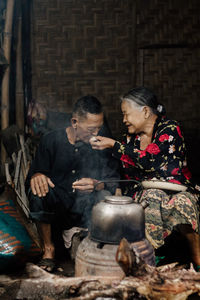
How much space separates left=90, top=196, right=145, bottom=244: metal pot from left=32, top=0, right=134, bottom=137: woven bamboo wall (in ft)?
10.0

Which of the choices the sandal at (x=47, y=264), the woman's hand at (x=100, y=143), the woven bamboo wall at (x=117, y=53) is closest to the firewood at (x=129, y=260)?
the sandal at (x=47, y=264)

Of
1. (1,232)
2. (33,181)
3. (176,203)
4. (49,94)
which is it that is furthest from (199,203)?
(49,94)

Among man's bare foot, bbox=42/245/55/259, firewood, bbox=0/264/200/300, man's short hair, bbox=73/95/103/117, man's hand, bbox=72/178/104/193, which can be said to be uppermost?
man's short hair, bbox=73/95/103/117

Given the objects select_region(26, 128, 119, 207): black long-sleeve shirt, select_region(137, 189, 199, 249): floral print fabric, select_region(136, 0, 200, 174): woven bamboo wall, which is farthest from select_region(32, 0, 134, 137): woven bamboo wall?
select_region(137, 189, 199, 249): floral print fabric

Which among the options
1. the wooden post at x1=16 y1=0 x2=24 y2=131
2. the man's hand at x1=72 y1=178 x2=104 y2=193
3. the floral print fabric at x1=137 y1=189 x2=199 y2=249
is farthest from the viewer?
the wooden post at x1=16 y1=0 x2=24 y2=131

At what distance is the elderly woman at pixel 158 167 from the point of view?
409 cm

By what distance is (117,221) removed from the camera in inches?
Answer: 127

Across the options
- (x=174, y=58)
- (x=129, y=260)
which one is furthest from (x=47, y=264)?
(x=174, y=58)

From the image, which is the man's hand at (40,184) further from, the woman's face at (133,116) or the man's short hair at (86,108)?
the woman's face at (133,116)

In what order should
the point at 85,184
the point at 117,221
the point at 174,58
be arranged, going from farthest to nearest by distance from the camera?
1. the point at 174,58
2. the point at 85,184
3. the point at 117,221

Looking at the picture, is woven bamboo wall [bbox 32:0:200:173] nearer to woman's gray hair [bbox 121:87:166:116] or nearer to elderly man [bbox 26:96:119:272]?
elderly man [bbox 26:96:119:272]

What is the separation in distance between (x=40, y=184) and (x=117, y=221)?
1.34 m

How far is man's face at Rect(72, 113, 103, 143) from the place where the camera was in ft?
14.7

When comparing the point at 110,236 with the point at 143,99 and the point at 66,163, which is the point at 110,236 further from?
the point at 143,99
